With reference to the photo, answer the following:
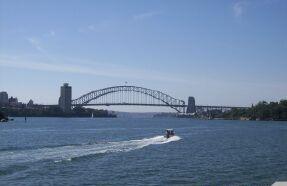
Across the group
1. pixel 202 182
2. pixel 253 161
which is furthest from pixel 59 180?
pixel 253 161

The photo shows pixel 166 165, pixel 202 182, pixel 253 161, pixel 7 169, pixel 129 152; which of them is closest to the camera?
pixel 202 182

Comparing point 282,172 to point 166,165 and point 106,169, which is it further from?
point 106,169

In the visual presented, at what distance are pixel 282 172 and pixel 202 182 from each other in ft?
24.5

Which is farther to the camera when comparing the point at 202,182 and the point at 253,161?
the point at 253,161

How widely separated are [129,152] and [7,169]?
17.5 m

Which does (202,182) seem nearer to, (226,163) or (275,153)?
(226,163)

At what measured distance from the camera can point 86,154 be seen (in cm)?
4831

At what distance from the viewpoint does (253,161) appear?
4441cm

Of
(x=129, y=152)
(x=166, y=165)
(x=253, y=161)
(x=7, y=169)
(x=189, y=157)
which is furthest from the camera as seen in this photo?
(x=129, y=152)

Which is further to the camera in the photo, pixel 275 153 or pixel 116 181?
pixel 275 153

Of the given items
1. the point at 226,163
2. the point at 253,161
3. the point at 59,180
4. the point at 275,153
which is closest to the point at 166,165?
the point at 226,163

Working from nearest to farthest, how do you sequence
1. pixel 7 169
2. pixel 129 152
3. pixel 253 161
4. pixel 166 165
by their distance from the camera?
1. pixel 7 169
2. pixel 166 165
3. pixel 253 161
4. pixel 129 152

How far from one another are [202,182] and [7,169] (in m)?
12.0

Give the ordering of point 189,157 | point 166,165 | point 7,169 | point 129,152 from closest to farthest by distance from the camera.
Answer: point 7,169, point 166,165, point 189,157, point 129,152
